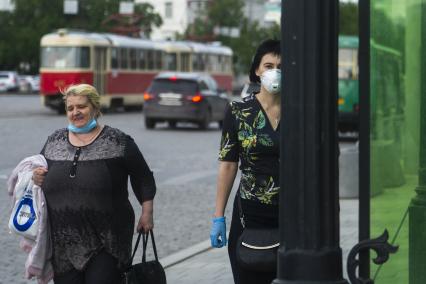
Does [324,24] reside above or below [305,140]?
above

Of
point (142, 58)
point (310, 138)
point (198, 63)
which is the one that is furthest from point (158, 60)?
point (310, 138)

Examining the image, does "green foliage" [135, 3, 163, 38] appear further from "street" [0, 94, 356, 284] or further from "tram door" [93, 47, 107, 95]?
"street" [0, 94, 356, 284]

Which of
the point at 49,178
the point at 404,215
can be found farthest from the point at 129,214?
the point at 404,215

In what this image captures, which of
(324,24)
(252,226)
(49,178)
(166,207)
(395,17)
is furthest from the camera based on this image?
(166,207)

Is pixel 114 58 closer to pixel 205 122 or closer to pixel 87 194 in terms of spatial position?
pixel 205 122

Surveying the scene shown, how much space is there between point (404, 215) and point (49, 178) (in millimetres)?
1792

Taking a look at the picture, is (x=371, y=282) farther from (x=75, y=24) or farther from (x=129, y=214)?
(x=75, y=24)

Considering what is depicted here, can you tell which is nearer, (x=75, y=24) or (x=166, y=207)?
(x=166, y=207)

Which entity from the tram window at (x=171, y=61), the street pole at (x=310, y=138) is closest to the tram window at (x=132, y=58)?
the tram window at (x=171, y=61)

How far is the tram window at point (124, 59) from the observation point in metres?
46.9

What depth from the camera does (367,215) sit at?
13.7 feet

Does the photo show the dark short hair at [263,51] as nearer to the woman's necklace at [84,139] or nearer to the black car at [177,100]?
the woman's necklace at [84,139]

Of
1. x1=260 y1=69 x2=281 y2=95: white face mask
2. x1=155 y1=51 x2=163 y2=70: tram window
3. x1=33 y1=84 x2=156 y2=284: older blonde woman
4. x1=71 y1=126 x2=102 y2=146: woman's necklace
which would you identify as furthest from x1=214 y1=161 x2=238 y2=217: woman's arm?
x1=155 y1=51 x2=163 y2=70: tram window

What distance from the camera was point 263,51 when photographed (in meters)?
5.34
